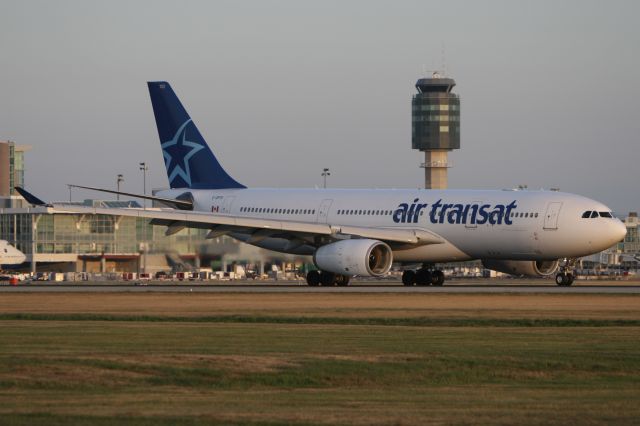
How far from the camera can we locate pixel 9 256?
9388 centimetres

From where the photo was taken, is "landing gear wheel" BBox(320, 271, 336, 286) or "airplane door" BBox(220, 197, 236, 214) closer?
"landing gear wheel" BBox(320, 271, 336, 286)

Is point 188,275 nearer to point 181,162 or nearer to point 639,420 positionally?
point 181,162

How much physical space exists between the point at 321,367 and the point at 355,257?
1222 inches

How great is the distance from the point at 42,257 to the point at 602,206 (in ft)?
192

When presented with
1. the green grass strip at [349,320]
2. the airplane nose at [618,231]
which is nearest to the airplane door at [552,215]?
the airplane nose at [618,231]

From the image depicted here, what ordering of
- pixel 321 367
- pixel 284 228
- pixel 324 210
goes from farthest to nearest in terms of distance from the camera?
1. pixel 324 210
2. pixel 284 228
3. pixel 321 367

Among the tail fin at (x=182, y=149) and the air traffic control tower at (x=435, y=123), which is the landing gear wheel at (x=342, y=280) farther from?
the air traffic control tower at (x=435, y=123)

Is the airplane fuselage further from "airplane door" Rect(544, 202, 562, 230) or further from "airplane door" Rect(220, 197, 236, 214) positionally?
"airplane door" Rect(220, 197, 236, 214)

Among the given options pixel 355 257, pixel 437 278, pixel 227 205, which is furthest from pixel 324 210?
pixel 355 257

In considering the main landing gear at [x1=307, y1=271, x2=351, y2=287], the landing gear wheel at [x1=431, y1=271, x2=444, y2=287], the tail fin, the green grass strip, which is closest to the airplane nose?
the landing gear wheel at [x1=431, y1=271, x2=444, y2=287]

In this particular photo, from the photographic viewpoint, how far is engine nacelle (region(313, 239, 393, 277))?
→ 54.6 m

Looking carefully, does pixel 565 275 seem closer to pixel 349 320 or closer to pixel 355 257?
pixel 355 257

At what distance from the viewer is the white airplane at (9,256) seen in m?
92.9

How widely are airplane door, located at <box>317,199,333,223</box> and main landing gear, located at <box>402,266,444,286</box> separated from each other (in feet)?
14.8
